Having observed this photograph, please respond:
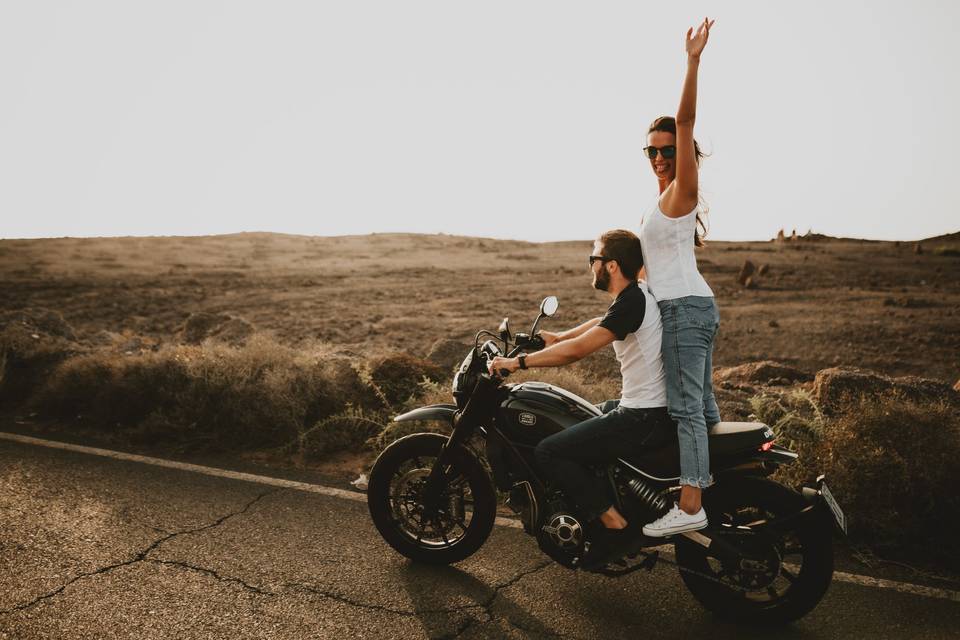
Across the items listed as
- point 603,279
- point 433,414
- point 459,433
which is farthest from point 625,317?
point 433,414

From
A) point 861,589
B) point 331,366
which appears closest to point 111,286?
point 331,366

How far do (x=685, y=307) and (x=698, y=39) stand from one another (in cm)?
147

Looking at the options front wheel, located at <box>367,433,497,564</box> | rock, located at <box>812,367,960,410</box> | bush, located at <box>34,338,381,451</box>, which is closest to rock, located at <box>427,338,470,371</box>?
bush, located at <box>34,338,381,451</box>

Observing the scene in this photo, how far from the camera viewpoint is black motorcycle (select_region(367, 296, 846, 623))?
135 inches

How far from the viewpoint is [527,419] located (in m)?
3.80

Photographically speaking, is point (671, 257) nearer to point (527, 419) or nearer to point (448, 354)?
point (527, 419)

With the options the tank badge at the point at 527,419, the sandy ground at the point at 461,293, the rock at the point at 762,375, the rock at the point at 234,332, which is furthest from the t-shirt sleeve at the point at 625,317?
the rock at the point at 234,332

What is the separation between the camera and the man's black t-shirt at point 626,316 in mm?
3361

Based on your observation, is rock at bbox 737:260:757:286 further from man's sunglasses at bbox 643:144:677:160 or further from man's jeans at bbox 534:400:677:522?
man's jeans at bbox 534:400:677:522

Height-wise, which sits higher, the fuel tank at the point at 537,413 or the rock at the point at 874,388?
the fuel tank at the point at 537,413

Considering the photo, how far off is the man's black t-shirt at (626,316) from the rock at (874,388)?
378 cm

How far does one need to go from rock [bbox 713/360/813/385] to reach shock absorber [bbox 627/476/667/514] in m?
6.12

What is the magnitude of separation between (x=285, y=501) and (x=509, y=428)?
237cm

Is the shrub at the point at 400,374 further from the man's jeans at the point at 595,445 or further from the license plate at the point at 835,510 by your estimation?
the license plate at the point at 835,510
